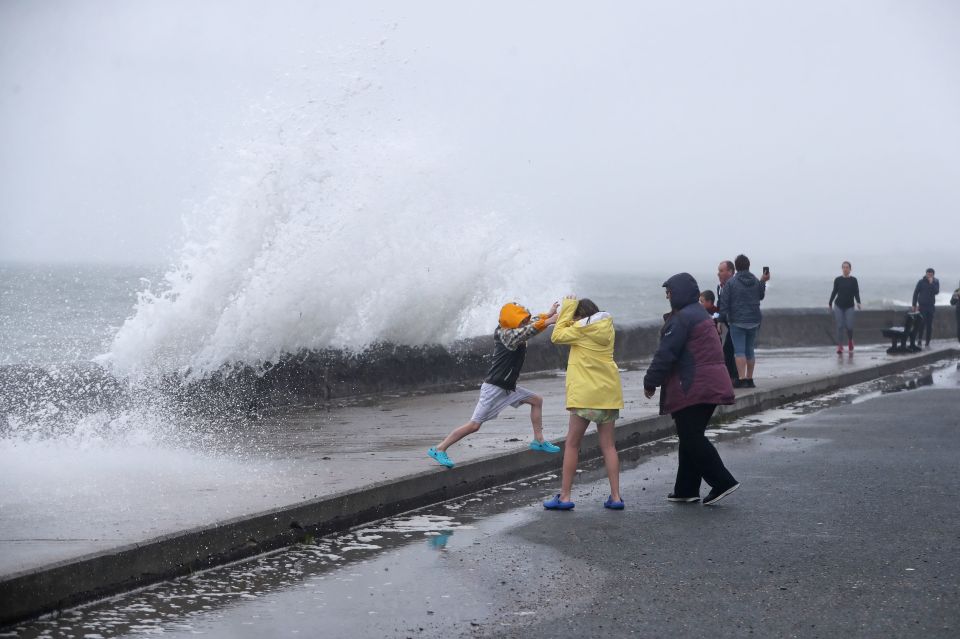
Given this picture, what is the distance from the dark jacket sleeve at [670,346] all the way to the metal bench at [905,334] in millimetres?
15666

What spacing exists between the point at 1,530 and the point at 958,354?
21562 mm

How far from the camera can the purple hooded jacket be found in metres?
7.91

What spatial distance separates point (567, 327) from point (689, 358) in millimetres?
905

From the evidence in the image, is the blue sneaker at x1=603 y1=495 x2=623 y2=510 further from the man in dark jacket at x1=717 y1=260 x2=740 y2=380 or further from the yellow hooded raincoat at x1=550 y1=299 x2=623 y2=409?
the man in dark jacket at x1=717 y1=260 x2=740 y2=380

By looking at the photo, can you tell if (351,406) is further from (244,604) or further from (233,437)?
(244,604)

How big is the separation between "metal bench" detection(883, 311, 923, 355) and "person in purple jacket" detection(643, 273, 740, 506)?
15.5m

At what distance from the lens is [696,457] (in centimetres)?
799

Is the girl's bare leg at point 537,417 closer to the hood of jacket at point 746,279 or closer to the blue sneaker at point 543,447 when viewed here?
the blue sneaker at point 543,447

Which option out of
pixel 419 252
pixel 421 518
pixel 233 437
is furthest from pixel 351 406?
pixel 421 518

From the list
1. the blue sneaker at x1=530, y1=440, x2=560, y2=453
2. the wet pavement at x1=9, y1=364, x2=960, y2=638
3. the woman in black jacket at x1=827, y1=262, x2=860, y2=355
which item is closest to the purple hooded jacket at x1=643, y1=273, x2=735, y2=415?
the wet pavement at x1=9, y1=364, x2=960, y2=638

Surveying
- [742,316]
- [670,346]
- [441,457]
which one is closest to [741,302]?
[742,316]

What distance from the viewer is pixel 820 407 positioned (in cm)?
1421

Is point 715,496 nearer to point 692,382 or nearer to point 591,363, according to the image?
point 692,382

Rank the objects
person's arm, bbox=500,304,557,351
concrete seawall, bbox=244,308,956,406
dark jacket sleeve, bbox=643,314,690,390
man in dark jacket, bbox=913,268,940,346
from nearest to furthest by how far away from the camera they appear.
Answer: dark jacket sleeve, bbox=643,314,690,390
person's arm, bbox=500,304,557,351
concrete seawall, bbox=244,308,956,406
man in dark jacket, bbox=913,268,940,346
